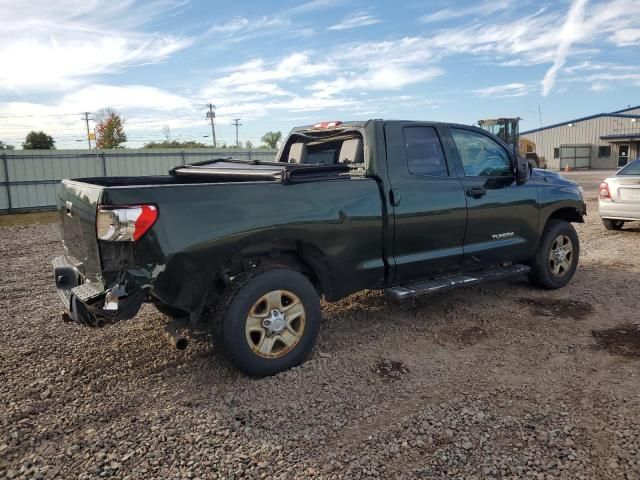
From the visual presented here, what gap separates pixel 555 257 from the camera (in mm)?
5918

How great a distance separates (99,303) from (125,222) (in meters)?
0.57

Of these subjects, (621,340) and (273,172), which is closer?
(273,172)

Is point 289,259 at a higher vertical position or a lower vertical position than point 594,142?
lower

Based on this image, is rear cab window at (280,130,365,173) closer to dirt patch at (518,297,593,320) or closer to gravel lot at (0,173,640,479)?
gravel lot at (0,173,640,479)

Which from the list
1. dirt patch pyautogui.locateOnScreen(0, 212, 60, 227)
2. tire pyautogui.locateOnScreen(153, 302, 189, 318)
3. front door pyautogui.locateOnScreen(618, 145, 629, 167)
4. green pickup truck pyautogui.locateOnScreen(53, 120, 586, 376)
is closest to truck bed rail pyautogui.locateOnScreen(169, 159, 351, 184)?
green pickup truck pyautogui.locateOnScreen(53, 120, 586, 376)

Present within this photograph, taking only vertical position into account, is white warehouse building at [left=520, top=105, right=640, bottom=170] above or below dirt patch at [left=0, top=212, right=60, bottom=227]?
above

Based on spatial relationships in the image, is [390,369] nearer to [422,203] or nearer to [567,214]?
[422,203]

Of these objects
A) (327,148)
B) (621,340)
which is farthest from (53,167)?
(621,340)

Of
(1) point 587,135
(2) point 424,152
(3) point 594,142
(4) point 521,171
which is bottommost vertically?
(4) point 521,171

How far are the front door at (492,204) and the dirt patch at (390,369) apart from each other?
4.69 ft

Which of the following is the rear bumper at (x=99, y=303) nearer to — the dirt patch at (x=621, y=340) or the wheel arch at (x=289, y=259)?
the wheel arch at (x=289, y=259)

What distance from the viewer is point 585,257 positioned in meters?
7.80

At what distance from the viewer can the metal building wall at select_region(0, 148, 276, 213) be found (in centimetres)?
1681

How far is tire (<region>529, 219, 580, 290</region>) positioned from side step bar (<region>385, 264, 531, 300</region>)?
395 mm
